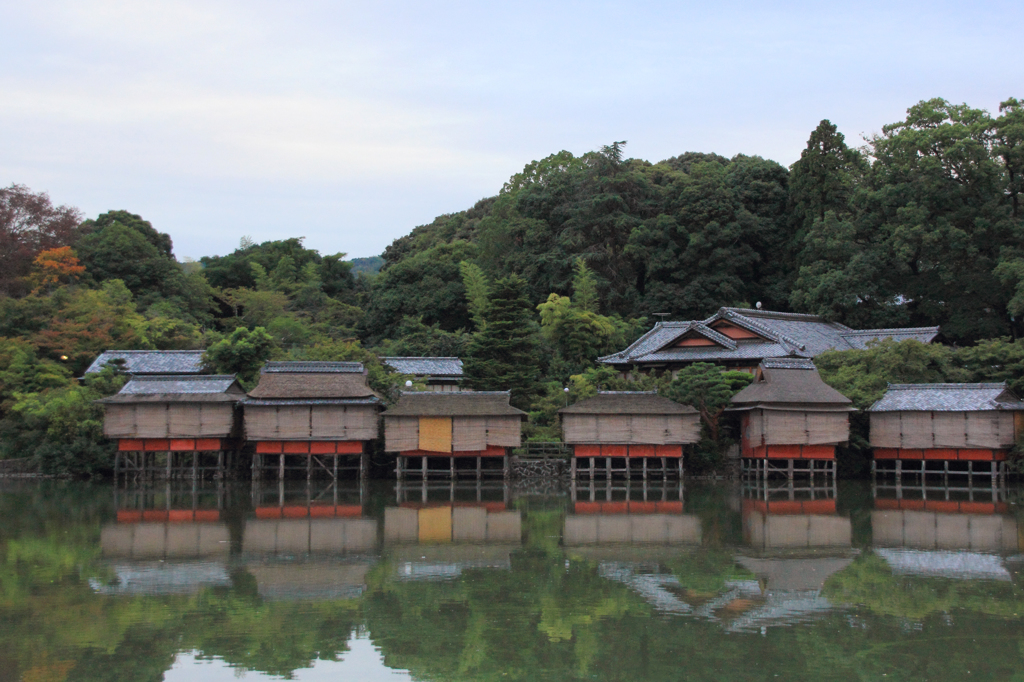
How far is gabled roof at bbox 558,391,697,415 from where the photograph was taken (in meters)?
33.1

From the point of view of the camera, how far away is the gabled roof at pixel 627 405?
33125 mm

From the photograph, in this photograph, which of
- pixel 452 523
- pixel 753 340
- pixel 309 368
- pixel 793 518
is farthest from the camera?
pixel 753 340

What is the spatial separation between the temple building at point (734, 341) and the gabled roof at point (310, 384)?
35.7 ft

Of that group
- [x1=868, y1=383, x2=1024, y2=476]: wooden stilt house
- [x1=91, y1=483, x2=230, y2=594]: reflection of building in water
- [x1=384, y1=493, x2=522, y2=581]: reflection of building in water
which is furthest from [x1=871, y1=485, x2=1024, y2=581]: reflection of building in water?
[x1=91, y1=483, x2=230, y2=594]: reflection of building in water

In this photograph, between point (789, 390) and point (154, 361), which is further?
point (154, 361)

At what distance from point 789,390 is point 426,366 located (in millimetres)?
15307

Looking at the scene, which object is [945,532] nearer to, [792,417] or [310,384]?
[792,417]

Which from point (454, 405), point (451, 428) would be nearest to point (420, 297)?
point (454, 405)

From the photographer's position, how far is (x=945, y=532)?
2294 cm

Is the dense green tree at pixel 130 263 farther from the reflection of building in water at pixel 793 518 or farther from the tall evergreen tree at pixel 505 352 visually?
the reflection of building in water at pixel 793 518

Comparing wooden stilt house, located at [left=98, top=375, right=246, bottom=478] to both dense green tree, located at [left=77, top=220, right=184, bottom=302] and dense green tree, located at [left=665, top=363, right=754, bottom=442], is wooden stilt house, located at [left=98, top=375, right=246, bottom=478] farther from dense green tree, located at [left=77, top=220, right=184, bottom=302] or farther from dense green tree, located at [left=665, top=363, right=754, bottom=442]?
dense green tree, located at [left=77, top=220, right=184, bottom=302]

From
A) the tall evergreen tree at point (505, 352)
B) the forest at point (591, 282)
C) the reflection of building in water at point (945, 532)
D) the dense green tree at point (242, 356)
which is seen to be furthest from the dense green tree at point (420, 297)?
the reflection of building in water at point (945, 532)

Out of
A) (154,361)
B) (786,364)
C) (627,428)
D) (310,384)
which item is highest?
(154,361)

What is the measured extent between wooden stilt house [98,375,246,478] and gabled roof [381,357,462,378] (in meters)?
8.36
